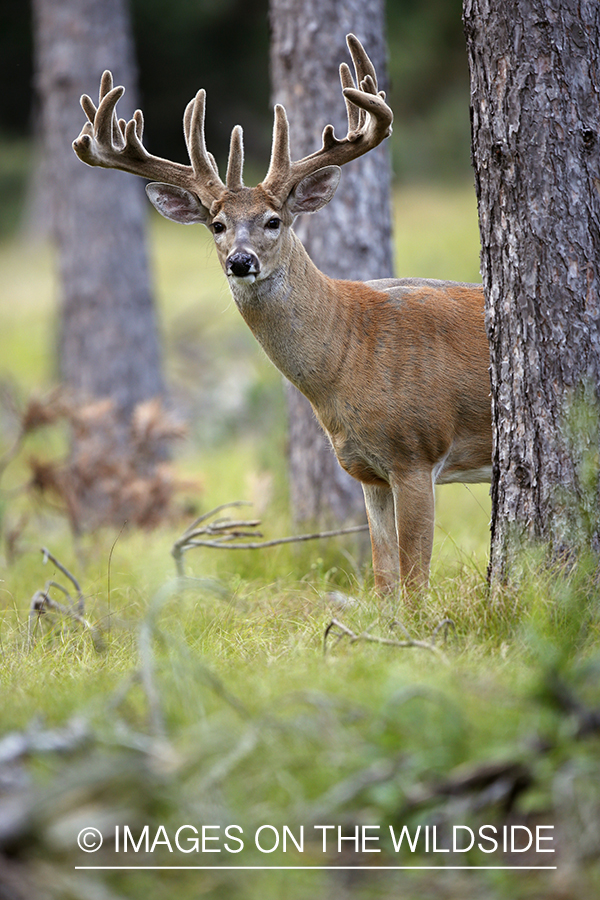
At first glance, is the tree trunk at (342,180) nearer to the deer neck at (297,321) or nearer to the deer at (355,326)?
the deer at (355,326)

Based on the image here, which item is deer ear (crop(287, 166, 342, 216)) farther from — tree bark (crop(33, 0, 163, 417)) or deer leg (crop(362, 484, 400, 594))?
tree bark (crop(33, 0, 163, 417))

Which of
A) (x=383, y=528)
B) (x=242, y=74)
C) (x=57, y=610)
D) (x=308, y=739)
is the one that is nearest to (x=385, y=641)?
(x=308, y=739)

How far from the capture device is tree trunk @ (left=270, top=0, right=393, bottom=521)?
17.9 feet

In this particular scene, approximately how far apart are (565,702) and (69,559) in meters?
4.29

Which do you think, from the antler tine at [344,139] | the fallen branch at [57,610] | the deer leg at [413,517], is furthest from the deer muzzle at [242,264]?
the fallen branch at [57,610]

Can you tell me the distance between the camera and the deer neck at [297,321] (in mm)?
4355

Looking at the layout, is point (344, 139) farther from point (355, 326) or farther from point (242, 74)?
point (242, 74)

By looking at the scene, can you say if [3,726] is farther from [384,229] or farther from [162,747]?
[384,229]

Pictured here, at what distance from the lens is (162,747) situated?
7.13ft

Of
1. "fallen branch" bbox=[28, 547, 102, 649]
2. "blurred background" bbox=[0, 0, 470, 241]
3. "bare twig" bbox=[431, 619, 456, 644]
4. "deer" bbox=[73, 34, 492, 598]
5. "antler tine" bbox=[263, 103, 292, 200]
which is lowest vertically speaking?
"fallen branch" bbox=[28, 547, 102, 649]

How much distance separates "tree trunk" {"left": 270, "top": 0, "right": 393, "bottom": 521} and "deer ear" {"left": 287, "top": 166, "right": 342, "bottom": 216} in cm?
82

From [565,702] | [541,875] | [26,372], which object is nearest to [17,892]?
[541,875]

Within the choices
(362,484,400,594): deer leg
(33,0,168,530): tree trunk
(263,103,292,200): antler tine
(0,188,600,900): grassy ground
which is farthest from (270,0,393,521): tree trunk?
A: (33,0,168,530): tree trunk

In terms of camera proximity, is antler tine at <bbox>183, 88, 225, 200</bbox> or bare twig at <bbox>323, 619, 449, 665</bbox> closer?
bare twig at <bbox>323, 619, 449, 665</bbox>
